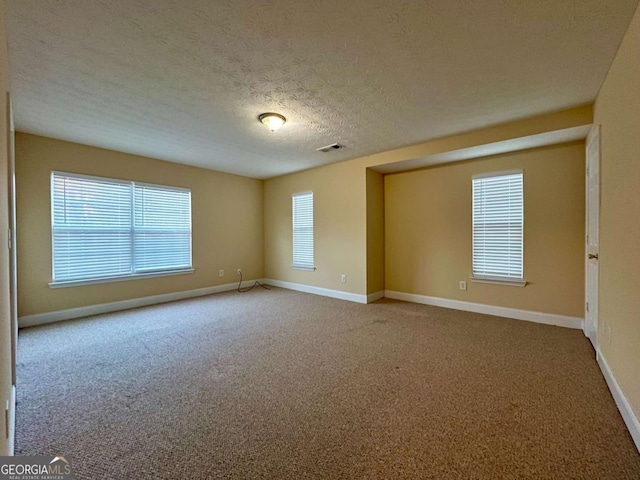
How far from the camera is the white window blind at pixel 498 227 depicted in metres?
3.76

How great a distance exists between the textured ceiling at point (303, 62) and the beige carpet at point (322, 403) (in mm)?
2503

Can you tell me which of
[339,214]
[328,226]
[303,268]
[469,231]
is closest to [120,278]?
[303,268]

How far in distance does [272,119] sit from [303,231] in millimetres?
3002

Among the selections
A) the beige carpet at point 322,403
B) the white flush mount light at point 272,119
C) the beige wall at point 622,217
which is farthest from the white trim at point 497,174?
the white flush mount light at point 272,119

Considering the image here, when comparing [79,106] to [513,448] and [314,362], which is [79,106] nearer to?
[314,362]

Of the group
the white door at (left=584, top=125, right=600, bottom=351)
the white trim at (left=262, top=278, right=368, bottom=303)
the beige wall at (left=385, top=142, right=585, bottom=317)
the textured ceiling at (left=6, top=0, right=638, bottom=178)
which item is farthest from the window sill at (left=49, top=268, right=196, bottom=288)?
the white door at (left=584, top=125, right=600, bottom=351)

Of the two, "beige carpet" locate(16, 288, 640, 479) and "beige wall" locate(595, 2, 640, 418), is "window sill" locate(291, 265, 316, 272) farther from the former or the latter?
"beige wall" locate(595, 2, 640, 418)

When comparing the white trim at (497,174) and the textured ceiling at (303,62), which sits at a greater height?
the textured ceiling at (303,62)

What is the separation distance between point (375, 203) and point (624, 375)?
363 centimetres

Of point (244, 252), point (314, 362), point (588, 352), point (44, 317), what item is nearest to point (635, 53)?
point (588, 352)

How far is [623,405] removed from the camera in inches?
70.4

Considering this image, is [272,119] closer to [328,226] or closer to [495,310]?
[328,226]

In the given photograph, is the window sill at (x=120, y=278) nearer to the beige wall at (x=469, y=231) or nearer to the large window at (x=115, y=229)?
the large window at (x=115, y=229)

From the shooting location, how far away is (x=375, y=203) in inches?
195
